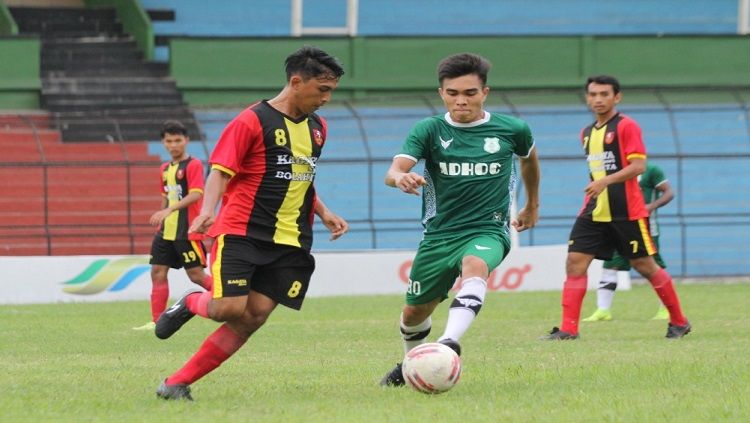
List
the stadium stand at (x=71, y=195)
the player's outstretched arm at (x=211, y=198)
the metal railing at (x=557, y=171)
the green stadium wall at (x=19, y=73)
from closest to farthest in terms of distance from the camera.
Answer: the player's outstretched arm at (x=211, y=198) → the stadium stand at (x=71, y=195) → the metal railing at (x=557, y=171) → the green stadium wall at (x=19, y=73)

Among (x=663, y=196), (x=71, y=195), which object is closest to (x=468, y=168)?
(x=663, y=196)

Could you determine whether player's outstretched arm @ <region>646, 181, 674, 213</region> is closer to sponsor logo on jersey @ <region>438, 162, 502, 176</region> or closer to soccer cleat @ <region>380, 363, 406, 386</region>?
sponsor logo on jersey @ <region>438, 162, 502, 176</region>

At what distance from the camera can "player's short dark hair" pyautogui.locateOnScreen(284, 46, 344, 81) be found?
7676mm

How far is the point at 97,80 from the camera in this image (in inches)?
1179

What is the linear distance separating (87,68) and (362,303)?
13.7 metres

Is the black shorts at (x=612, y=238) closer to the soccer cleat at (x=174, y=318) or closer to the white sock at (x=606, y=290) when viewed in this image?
the white sock at (x=606, y=290)

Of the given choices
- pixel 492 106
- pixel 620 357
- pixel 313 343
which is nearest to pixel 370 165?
pixel 492 106

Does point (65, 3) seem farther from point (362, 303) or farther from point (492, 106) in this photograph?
point (362, 303)

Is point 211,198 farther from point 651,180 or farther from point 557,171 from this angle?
point 557,171

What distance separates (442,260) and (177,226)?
20.2ft

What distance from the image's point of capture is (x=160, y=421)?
269 inches

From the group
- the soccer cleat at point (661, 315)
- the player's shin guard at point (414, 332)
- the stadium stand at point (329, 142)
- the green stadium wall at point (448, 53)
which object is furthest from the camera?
the green stadium wall at point (448, 53)

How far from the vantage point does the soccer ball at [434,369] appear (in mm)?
7555

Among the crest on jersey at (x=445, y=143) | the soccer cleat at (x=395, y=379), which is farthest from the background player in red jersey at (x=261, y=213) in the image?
the crest on jersey at (x=445, y=143)
